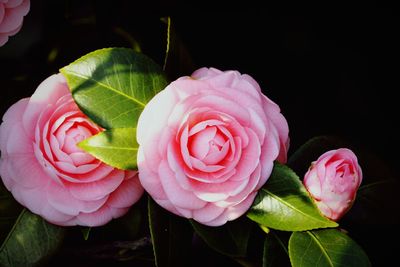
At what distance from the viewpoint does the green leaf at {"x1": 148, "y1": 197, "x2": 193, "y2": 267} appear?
25.6 inches

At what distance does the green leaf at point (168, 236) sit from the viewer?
65cm

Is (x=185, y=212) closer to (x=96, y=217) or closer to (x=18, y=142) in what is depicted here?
(x=96, y=217)

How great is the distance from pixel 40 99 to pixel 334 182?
1.20 feet

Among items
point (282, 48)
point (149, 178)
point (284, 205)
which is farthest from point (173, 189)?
point (282, 48)

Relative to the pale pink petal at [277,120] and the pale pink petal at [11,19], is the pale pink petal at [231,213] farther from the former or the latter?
the pale pink petal at [11,19]

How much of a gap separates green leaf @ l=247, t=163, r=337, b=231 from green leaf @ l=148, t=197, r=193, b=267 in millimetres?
97

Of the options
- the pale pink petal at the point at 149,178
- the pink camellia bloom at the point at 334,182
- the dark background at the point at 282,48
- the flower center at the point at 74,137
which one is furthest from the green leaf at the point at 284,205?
the dark background at the point at 282,48

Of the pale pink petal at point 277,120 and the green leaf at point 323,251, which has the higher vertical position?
the pale pink petal at point 277,120

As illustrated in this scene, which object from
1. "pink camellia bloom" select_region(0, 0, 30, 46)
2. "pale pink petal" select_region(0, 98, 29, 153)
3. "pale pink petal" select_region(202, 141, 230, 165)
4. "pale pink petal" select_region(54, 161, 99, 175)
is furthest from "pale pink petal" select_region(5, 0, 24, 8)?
"pale pink petal" select_region(202, 141, 230, 165)

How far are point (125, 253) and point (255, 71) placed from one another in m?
0.46

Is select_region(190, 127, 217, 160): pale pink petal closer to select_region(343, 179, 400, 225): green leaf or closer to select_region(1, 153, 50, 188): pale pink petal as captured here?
select_region(1, 153, 50, 188): pale pink petal

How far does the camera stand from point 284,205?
0.65m

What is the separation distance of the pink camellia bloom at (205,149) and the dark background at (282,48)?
0.42 meters

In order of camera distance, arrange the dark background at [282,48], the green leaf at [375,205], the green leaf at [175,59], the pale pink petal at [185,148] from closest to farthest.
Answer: the pale pink petal at [185,148]
the green leaf at [175,59]
the green leaf at [375,205]
the dark background at [282,48]
